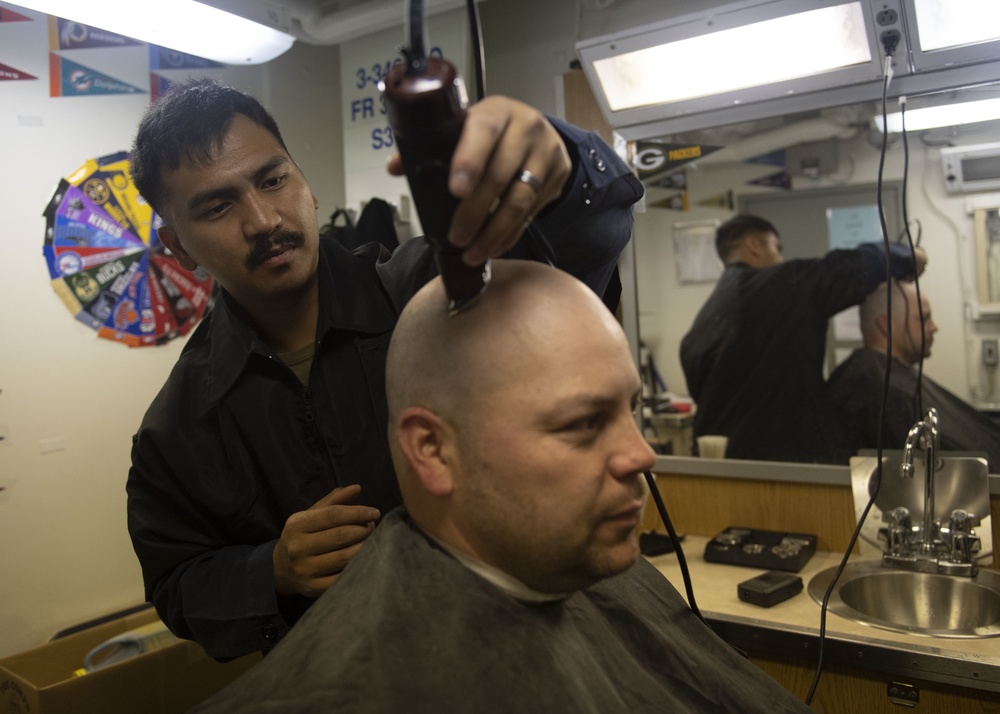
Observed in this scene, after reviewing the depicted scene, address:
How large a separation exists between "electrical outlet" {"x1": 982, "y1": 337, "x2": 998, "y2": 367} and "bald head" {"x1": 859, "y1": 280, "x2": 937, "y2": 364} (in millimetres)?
139

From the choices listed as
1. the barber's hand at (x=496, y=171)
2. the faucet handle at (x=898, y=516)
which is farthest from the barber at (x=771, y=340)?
the barber's hand at (x=496, y=171)

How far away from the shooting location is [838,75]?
7.22 feet

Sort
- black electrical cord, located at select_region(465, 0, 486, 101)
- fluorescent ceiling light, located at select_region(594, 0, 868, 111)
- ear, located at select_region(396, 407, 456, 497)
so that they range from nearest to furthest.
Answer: black electrical cord, located at select_region(465, 0, 486, 101), ear, located at select_region(396, 407, 456, 497), fluorescent ceiling light, located at select_region(594, 0, 868, 111)

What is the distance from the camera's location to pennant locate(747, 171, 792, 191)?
262cm

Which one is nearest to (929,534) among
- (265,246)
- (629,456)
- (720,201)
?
(720,201)

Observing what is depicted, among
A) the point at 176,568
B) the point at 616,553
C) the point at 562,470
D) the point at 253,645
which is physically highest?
the point at 562,470

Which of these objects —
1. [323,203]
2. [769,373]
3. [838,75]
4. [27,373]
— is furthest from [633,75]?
[27,373]

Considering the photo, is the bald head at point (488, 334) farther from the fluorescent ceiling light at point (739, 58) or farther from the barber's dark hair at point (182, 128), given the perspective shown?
the fluorescent ceiling light at point (739, 58)

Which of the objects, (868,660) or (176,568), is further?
Answer: (868,660)

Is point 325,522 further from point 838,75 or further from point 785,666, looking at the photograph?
point 838,75

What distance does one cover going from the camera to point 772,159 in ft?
8.55

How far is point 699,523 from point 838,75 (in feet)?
4.94

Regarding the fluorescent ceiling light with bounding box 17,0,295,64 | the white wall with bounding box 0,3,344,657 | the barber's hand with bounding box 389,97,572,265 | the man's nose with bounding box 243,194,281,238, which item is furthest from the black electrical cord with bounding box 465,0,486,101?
the fluorescent ceiling light with bounding box 17,0,295,64

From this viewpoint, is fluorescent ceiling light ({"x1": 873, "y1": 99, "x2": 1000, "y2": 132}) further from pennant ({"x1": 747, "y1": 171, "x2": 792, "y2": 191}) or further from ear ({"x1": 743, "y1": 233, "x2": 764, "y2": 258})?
ear ({"x1": 743, "y1": 233, "x2": 764, "y2": 258})
